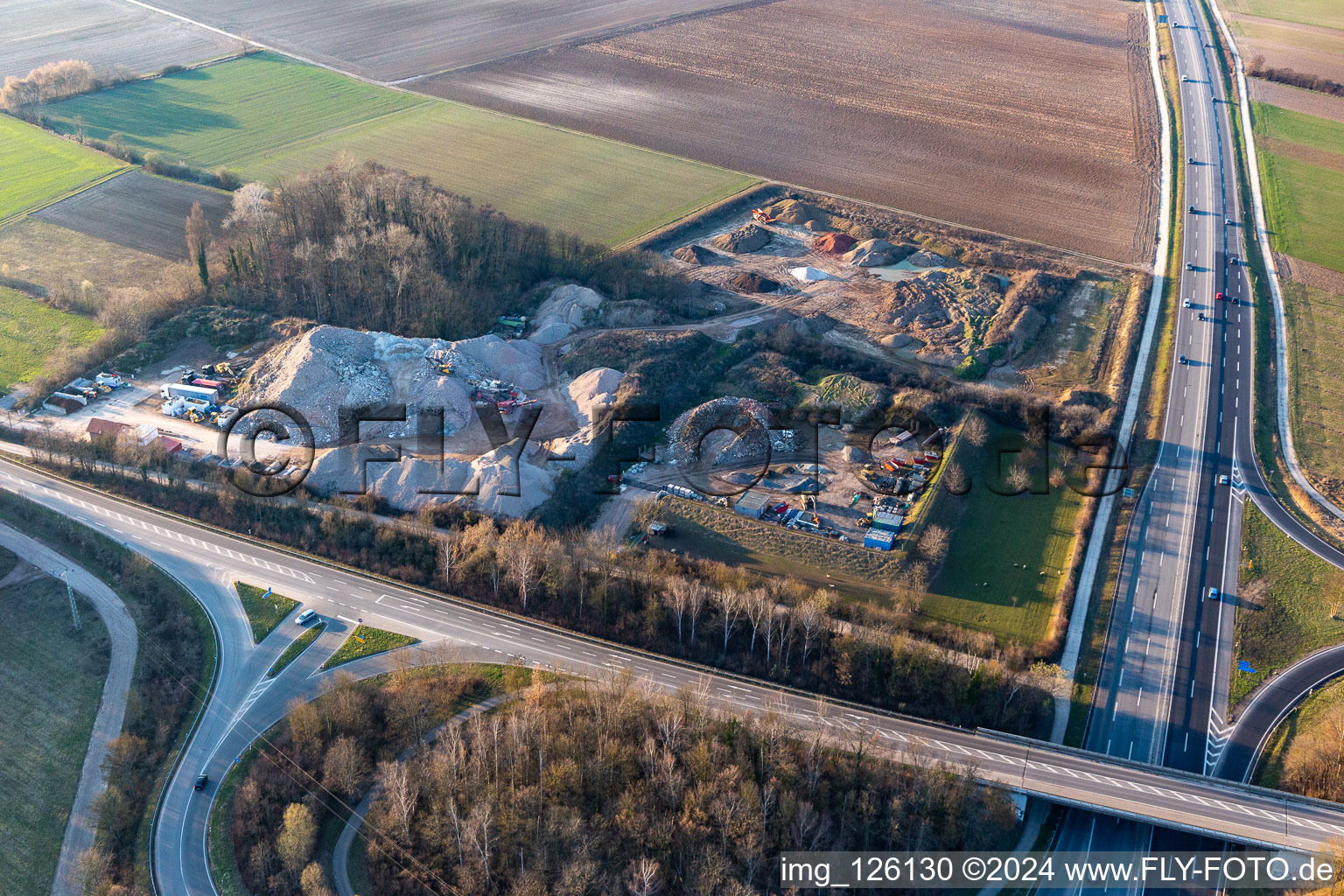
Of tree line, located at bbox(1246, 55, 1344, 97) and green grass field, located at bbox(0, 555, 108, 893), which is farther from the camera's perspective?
tree line, located at bbox(1246, 55, 1344, 97)

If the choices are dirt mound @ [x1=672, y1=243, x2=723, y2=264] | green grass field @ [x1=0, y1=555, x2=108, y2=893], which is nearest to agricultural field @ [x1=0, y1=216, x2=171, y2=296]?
green grass field @ [x1=0, y1=555, x2=108, y2=893]

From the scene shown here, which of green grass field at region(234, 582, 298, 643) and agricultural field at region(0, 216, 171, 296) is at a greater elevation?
agricultural field at region(0, 216, 171, 296)

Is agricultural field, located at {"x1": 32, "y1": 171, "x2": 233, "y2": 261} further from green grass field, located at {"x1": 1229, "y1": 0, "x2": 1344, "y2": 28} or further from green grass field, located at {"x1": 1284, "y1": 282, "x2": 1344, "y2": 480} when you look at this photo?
green grass field, located at {"x1": 1229, "y1": 0, "x2": 1344, "y2": 28}

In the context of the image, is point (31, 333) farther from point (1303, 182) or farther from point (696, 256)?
point (1303, 182)

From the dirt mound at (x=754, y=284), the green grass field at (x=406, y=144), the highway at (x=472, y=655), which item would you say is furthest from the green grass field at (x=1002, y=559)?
the green grass field at (x=406, y=144)

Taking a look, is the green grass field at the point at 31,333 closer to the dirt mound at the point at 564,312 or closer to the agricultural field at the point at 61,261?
the agricultural field at the point at 61,261

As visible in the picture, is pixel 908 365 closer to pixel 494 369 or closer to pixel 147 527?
pixel 494 369

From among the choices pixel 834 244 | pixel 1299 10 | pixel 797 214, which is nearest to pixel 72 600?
pixel 834 244

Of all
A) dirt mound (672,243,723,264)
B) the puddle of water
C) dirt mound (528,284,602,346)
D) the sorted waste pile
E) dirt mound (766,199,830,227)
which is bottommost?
the sorted waste pile
